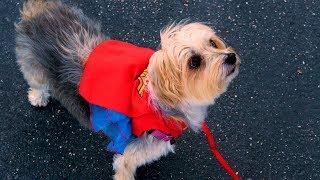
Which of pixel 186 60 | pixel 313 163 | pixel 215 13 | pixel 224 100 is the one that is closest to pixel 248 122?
pixel 224 100

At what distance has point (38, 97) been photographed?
4168mm

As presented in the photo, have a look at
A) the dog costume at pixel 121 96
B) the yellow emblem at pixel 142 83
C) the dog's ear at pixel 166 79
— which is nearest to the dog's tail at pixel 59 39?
the dog costume at pixel 121 96

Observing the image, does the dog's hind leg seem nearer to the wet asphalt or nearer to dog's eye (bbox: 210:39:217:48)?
the wet asphalt

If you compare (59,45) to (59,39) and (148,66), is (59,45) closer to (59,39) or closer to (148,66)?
(59,39)

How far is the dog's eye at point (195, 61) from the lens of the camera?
287 centimetres

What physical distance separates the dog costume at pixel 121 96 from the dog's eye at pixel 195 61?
40 cm

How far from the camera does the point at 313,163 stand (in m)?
4.10

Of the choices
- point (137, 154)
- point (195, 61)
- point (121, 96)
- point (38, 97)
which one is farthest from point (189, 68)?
point (38, 97)

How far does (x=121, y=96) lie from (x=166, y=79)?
17.3 inches

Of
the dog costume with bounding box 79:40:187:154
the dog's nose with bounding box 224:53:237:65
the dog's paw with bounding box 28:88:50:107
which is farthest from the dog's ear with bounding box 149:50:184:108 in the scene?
the dog's paw with bounding box 28:88:50:107

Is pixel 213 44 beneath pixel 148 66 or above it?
above

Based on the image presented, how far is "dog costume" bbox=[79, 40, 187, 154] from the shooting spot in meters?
3.16

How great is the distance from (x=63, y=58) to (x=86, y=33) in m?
0.25

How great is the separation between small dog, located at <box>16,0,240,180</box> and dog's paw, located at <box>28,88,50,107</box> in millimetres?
65
